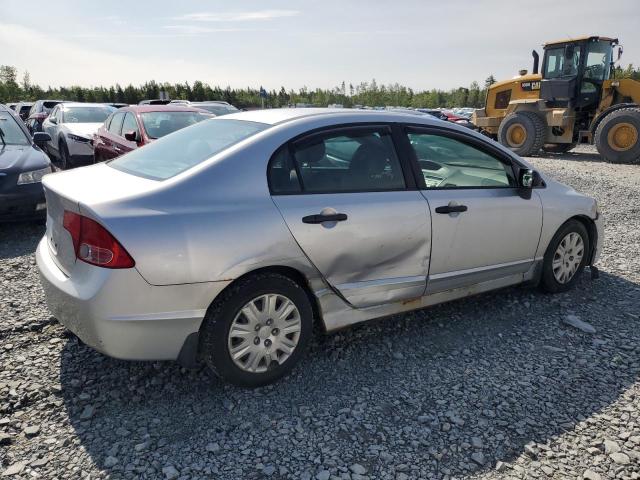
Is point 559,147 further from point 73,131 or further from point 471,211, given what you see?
point 471,211

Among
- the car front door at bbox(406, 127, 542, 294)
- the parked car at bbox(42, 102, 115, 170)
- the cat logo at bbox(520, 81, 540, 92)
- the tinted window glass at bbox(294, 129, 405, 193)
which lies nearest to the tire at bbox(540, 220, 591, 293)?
the car front door at bbox(406, 127, 542, 294)

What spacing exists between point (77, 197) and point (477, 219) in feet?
8.44

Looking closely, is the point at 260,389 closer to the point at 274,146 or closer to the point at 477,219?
the point at 274,146

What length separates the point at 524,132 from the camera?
14789mm

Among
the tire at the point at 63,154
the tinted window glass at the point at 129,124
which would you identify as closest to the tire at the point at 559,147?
the tinted window glass at the point at 129,124

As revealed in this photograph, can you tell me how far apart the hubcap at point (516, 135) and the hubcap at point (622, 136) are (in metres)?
2.36

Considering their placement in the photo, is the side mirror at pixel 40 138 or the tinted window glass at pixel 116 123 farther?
the tinted window glass at pixel 116 123

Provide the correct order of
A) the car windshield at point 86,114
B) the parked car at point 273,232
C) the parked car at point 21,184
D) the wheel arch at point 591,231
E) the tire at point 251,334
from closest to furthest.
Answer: the parked car at point 273,232 < the tire at point 251,334 < the wheel arch at point 591,231 < the parked car at point 21,184 < the car windshield at point 86,114

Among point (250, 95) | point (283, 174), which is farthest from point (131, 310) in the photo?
point (250, 95)

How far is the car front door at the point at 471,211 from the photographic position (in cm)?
337

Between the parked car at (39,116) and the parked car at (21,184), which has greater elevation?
the parked car at (39,116)

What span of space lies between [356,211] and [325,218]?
23cm

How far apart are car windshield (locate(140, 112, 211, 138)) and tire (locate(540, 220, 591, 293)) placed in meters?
5.53

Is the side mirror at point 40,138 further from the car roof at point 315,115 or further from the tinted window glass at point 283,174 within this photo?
the tinted window glass at point 283,174
